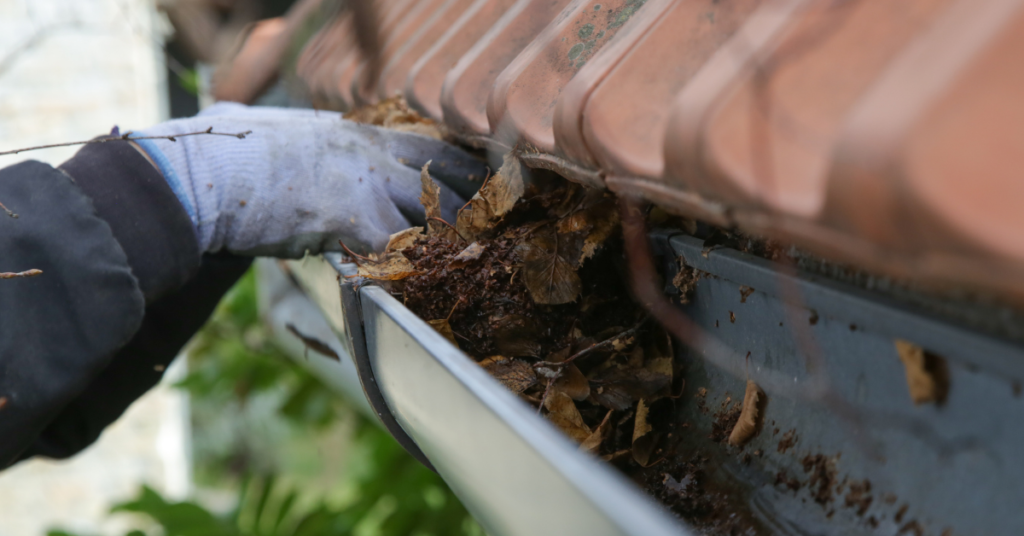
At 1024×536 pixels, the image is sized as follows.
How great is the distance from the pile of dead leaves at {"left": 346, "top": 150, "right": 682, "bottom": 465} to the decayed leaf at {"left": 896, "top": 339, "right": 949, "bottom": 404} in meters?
0.45

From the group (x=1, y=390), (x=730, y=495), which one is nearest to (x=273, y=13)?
(x=1, y=390)

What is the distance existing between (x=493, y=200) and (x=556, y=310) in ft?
0.67

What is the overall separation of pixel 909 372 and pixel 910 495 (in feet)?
0.39

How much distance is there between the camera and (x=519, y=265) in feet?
3.50

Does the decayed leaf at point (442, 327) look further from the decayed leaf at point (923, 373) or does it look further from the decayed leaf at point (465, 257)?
the decayed leaf at point (923, 373)

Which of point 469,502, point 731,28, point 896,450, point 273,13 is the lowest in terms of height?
point 273,13

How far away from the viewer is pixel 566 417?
38.3 inches

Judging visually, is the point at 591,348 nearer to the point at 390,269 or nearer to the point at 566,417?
the point at 566,417

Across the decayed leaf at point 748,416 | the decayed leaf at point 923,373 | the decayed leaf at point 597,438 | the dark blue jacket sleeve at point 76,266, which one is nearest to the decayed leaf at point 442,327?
the decayed leaf at point 597,438

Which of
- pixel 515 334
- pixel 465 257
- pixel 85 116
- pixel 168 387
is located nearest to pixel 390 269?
pixel 465 257

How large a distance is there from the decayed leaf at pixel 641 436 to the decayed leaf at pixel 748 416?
16cm

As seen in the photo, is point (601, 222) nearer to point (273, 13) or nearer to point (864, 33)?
point (864, 33)

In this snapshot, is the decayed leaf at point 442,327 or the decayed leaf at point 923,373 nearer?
the decayed leaf at point 923,373

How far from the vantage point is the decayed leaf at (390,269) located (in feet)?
3.50
